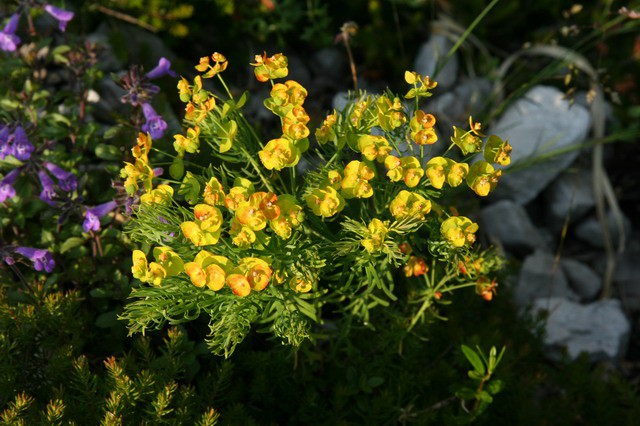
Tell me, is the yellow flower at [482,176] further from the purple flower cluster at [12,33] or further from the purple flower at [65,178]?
the purple flower cluster at [12,33]

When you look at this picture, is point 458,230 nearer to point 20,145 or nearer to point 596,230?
point 20,145

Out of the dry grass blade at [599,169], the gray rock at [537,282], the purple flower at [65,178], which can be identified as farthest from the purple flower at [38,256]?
the dry grass blade at [599,169]

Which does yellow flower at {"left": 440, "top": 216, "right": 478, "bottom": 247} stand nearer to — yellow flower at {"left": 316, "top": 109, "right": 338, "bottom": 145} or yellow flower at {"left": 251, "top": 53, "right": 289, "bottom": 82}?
yellow flower at {"left": 316, "top": 109, "right": 338, "bottom": 145}

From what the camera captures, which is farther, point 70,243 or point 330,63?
point 330,63

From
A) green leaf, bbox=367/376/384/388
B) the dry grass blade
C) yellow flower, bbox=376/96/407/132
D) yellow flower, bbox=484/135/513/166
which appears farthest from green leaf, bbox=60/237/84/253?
the dry grass blade

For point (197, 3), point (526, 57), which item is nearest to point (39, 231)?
point (197, 3)

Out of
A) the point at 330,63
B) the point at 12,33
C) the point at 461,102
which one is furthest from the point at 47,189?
the point at 461,102
